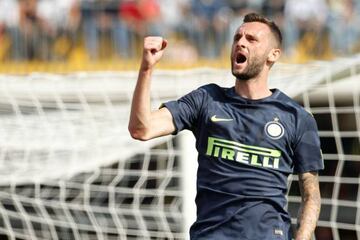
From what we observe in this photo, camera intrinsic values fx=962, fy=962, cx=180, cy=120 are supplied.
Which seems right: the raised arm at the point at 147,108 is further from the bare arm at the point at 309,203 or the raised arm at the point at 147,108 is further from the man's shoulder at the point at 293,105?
the bare arm at the point at 309,203

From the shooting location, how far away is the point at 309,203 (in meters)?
4.19

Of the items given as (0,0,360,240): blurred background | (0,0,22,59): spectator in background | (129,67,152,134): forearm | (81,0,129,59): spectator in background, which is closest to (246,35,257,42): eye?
(129,67,152,134): forearm

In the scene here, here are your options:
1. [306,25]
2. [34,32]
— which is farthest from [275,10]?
[34,32]

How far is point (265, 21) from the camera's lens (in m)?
4.27

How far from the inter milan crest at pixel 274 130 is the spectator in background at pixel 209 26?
Answer: 28.2ft

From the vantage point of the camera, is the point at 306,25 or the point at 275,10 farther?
the point at 275,10

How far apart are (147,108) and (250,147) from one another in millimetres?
530

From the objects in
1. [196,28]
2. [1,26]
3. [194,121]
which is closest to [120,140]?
[194,121]

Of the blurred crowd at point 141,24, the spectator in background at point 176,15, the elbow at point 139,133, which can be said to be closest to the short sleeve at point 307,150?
the elbow at point 139,133

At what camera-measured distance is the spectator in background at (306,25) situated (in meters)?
12.2

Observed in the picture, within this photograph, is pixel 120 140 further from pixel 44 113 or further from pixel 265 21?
pixel 265 21

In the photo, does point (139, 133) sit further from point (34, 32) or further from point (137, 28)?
point (34, 32)

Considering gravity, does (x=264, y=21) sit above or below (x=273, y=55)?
above

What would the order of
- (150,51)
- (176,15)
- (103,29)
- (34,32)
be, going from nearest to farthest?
(150,51) → (176,15) → (103,29) → (34,32)
